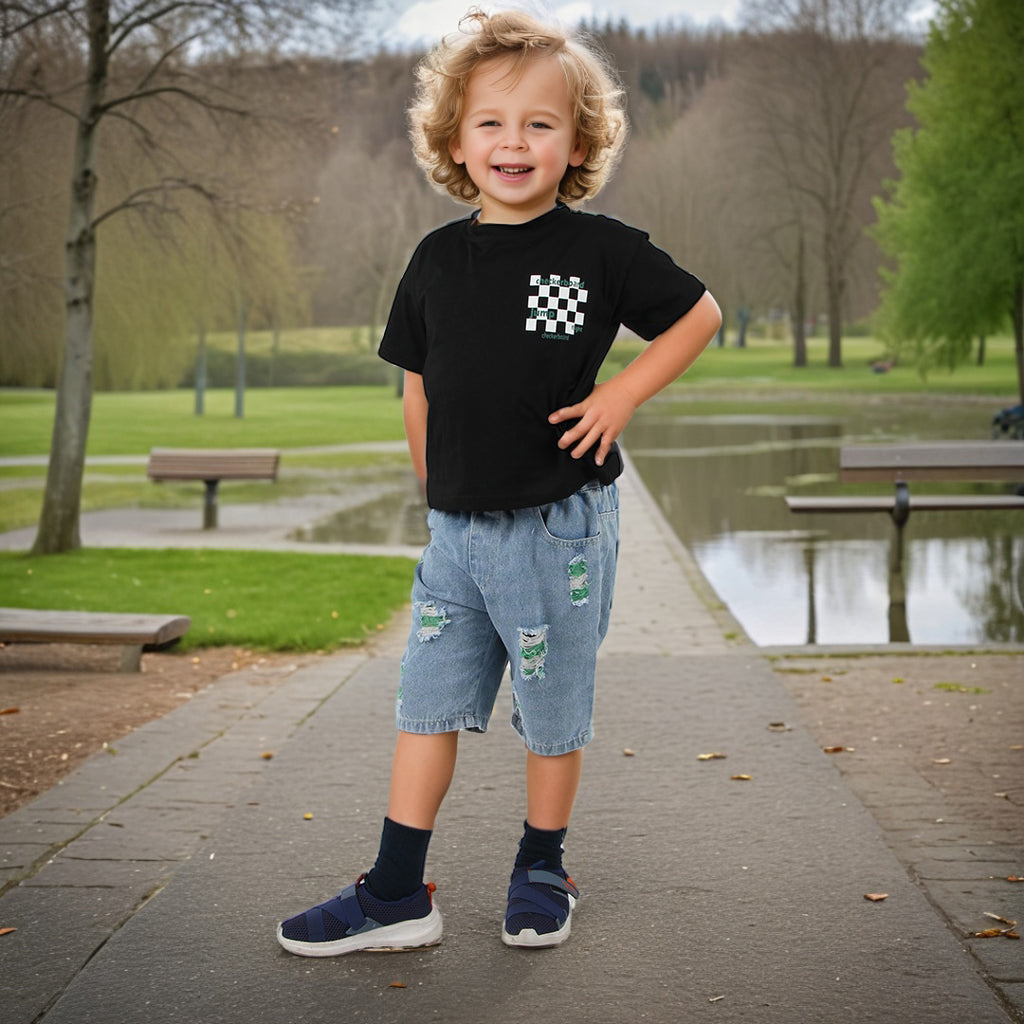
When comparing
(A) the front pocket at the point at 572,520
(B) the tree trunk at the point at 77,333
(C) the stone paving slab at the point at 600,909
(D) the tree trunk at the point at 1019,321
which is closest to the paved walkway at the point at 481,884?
(C) the stone paving slab at the point at 600,909

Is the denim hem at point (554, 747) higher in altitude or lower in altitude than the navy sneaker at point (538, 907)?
higher

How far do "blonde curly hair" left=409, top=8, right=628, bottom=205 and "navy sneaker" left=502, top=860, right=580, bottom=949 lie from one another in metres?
1.52

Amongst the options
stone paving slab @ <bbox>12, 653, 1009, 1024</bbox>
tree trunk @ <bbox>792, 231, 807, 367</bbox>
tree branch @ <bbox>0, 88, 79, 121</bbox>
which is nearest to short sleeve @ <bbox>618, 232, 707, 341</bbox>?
stone paving slab @ <bbox>12, 653, 1009, 1024</bbox>

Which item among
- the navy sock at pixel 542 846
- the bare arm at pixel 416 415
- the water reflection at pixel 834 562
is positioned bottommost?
the water reflection at pixel 834 562

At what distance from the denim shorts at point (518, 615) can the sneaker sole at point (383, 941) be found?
1.38ft

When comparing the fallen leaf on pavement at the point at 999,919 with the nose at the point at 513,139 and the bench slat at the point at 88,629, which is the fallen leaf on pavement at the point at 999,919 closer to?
the nose at the point at 513,139

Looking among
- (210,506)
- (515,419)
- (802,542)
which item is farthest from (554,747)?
(210,506)

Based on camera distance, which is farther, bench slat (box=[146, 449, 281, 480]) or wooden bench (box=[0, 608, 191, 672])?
bench slat (box=[146, 449, 281, 480])

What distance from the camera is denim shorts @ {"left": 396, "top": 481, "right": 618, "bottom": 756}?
115 inches

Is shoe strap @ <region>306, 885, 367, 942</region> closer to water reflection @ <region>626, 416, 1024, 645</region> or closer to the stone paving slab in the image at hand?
the stone paving slab

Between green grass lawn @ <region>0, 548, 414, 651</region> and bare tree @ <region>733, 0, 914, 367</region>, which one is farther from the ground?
bare tree @ <region>733, 0, 914, 367</region>

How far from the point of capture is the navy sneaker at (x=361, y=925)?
117 inches

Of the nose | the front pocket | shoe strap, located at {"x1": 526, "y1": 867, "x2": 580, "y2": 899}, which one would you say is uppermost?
the nose

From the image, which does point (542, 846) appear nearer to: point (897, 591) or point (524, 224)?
point (524, 224)
